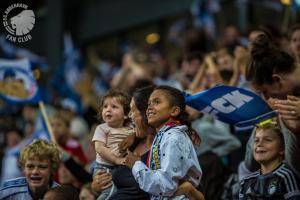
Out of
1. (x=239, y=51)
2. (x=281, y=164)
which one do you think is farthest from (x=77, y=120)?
(x=281, y=164)

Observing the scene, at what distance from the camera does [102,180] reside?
5.55m

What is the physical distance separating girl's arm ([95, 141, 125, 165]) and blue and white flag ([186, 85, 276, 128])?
778 mm

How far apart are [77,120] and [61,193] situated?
6.05 meters

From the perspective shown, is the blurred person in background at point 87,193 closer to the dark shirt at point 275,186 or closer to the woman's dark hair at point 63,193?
the woman's dark hair at point 63,193

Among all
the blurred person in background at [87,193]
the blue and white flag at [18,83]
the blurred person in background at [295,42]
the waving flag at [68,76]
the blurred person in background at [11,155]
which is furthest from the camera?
the waving flag at [68,76]

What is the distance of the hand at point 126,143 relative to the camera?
5441 millimetres

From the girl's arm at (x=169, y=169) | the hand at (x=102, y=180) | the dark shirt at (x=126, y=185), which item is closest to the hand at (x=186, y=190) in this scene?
the girl's arm at (x=169, y=169)

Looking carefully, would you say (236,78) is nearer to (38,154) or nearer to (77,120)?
(38,154)

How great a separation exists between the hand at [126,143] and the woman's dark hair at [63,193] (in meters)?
0.50

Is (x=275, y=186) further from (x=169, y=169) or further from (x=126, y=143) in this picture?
(x=126, y=143)

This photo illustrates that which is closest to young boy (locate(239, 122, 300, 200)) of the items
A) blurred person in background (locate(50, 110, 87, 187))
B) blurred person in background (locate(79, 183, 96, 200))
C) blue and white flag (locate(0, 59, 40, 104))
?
blurred person in background (locate(79, 183, 96, 200))

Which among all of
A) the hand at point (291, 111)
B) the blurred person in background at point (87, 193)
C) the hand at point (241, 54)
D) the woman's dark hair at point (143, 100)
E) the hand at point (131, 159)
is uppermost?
the hand at point (241, 54)

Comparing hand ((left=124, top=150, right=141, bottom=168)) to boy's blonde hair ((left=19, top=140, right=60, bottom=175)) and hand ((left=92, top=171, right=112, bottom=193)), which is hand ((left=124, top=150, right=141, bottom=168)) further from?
boy's blonde hair ((left=19, top=140, right=60, bottom=175))

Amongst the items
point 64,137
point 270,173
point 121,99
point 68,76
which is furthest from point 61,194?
point 68,76
